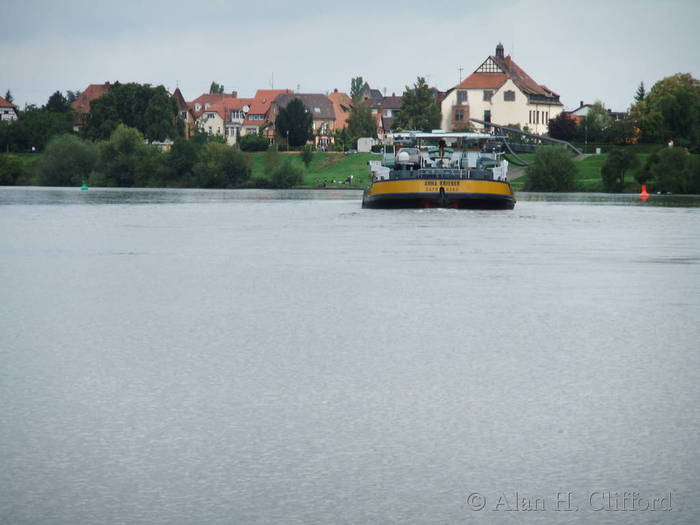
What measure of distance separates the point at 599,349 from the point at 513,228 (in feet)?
94.6

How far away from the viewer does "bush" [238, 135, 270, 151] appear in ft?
479

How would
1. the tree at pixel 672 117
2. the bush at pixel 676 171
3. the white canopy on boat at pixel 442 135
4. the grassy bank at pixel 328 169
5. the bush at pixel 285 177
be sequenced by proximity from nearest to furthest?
the white canopy on boat at pixel 442 135 < the bush at pixel 676 171 < the bush at pixel 285 177 < the grassy bank at pixel 328 169 < the tree at pixel 672 117

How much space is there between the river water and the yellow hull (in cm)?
3587

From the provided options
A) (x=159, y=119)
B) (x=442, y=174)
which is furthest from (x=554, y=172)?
(x=159, y=119)

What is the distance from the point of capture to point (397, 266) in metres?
23.7

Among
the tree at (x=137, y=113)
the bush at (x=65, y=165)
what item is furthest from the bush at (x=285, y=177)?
the tree at (x=137, y=113)

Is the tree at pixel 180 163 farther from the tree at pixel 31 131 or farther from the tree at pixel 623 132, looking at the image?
the tree at pixel 31 131

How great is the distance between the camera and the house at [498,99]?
522 ft

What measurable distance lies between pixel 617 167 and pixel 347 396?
9322 centimetres

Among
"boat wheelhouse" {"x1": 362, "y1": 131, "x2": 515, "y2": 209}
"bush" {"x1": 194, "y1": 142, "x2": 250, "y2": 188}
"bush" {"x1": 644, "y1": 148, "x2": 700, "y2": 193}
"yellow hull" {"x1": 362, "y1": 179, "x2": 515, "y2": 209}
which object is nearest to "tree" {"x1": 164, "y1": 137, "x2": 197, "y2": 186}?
"bush" {"x1": 194, "y1": 142, "x2": 250, "y2": 188}

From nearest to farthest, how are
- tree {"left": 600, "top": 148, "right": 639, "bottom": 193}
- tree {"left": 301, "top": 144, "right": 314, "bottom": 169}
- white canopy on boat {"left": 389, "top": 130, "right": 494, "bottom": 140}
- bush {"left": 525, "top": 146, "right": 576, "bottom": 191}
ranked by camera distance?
1. white canopy on boat {"left": 389, "top": 130, "right": 494, "bottom": 140}
2. tree {"left": 600, "top": 148, "right": 639, "bottom": 193}
3. bush {"left": 525, "top": 146, "right": 576, "bottom": 191}
4. tree {"left": 301, "top": 144, "right": 314, "bottom": 169}

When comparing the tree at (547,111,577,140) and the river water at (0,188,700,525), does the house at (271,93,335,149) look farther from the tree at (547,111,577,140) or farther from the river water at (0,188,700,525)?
the river water at (0,188,700,525)

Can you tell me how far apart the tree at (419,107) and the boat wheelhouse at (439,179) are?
82.4 meters

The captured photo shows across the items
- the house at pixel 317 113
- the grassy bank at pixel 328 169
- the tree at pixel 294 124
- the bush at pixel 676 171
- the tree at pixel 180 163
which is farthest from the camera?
the house at pixel 317 113
